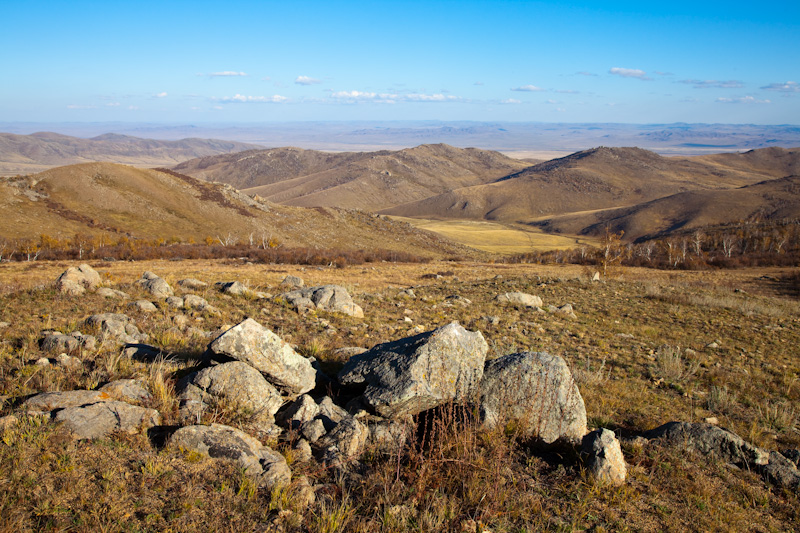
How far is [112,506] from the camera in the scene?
343cm

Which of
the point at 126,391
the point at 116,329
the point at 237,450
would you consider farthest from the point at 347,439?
the point at 116,329

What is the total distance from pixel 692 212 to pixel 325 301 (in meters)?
133

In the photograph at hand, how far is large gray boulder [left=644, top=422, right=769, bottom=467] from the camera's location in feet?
16.7

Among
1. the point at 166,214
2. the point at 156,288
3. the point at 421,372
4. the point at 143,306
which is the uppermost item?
the point at 421,372

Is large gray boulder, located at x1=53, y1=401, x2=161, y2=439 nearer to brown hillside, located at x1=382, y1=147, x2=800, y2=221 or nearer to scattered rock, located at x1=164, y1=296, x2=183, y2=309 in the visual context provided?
scattered rock, located at x1=164, y1=296, x2=183, y2=309

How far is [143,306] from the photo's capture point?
9297 millimetres

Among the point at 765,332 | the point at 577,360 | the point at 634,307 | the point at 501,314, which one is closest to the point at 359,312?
the point at 501,314

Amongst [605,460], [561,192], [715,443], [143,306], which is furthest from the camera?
[561,192]

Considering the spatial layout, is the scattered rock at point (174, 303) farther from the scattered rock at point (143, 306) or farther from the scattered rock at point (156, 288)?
the scattered rock at point (156, 288)

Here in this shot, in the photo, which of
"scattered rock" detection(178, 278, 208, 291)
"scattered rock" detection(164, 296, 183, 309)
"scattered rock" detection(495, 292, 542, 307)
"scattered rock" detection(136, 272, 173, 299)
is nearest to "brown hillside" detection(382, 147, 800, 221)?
"scattered rock" detection(495, 292, 542, 307)

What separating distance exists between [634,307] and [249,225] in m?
66.1

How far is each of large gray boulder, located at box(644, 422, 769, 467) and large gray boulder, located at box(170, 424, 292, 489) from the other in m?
4.79

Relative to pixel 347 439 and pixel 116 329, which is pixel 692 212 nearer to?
pixel 347 439

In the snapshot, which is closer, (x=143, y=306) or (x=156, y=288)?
(x=143, y=306)
